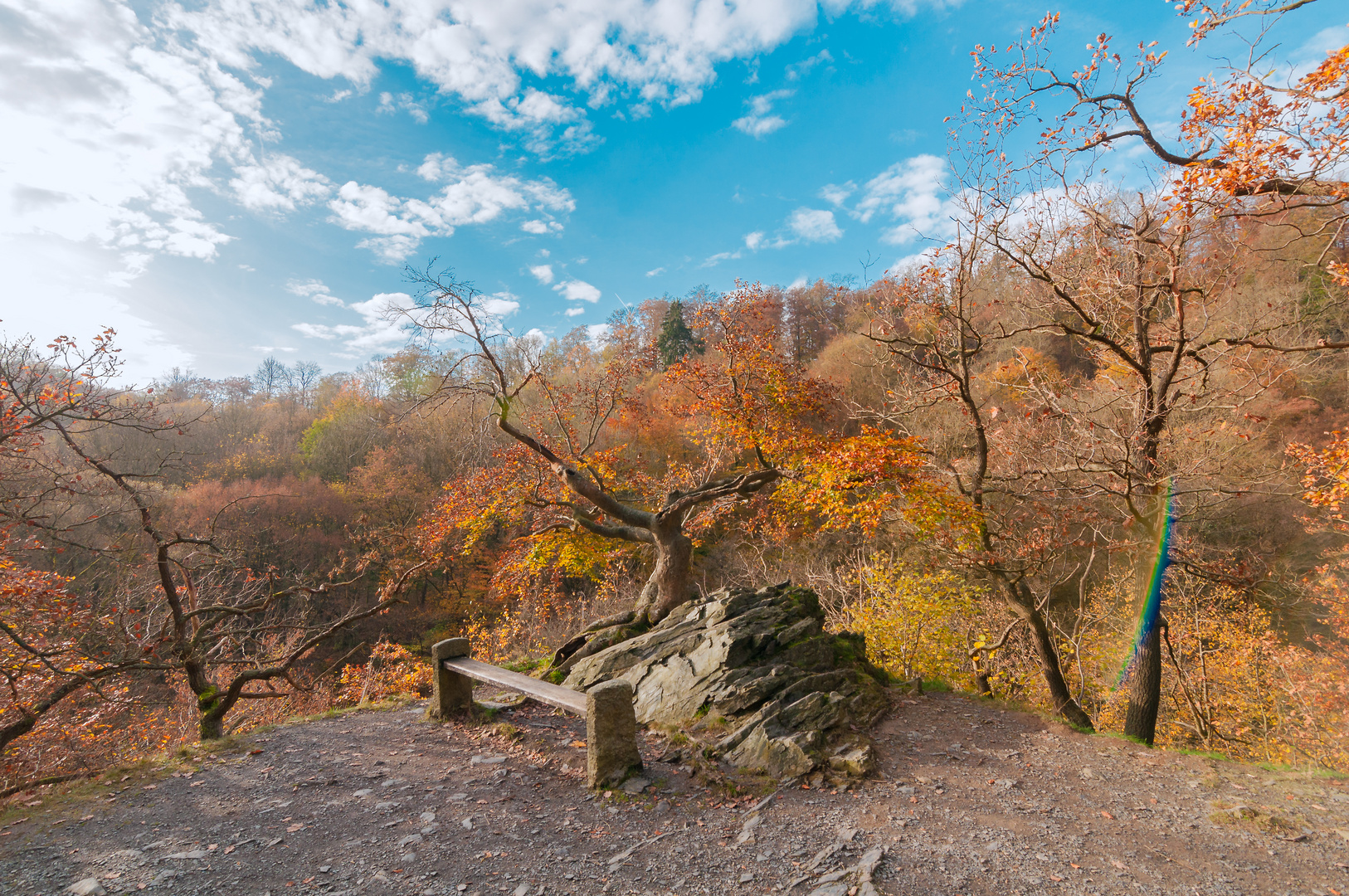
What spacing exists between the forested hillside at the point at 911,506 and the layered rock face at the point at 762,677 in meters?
1.31

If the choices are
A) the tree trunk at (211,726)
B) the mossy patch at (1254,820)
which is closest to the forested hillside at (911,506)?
the tree trunk at (211,726)

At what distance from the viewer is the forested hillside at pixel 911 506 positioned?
6.06 m

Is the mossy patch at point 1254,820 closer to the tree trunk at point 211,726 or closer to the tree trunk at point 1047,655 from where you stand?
the tree trunk at point 1047,655

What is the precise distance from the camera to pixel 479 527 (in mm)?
9438

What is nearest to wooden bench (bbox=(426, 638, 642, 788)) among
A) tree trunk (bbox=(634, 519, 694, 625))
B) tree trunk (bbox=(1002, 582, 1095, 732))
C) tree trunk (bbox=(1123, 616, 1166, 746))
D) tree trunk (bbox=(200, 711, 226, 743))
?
tree trunk (bbox=(200, 711, 226, 743))

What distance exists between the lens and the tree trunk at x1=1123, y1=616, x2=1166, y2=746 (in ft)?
21.9

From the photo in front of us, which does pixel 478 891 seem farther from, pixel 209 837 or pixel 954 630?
pixel 954 630

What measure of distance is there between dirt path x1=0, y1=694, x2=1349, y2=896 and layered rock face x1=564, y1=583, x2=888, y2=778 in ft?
1.32

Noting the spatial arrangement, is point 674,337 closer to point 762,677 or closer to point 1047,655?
point 1047,655

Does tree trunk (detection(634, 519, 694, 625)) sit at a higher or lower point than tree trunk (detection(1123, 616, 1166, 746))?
higher

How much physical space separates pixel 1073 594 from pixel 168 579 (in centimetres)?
2142

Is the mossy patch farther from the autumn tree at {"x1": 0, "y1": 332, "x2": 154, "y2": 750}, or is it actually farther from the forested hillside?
the autumn tree at {"x1": 0, "y1": 332, "x2": 154, "y2": 750}

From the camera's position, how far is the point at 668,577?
9086 mm

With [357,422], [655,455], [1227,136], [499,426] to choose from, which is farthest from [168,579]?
[357,422]
